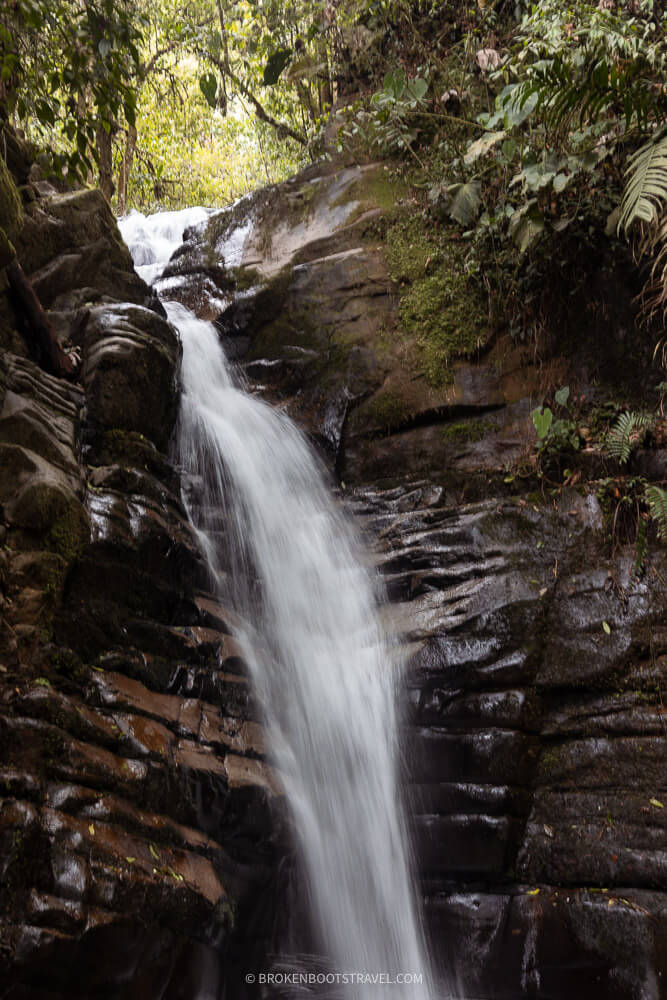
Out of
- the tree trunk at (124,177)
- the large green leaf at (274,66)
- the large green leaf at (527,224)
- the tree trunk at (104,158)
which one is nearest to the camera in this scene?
the large green leaf at (527,224)

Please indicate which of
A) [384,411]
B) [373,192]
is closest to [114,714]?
[384,411]

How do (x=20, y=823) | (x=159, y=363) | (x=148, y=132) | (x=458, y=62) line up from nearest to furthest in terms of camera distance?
1. (x=20, y=823)
2. (x=159, y=363)
3. (x=458, y=62)
4. (x=148, y=132)

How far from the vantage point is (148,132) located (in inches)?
555

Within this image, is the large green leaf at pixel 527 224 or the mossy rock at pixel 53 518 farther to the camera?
the large green leaf at pixel 527 224

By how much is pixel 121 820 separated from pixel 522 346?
16.8ft

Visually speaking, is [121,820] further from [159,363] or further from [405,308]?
[405,308]

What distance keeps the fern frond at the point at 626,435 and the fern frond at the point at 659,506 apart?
1.61 ft

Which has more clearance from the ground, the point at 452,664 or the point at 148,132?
the point at 148,132

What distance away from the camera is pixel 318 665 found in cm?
466

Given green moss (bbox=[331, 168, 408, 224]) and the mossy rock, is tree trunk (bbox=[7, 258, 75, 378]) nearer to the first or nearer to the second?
the mossy rock

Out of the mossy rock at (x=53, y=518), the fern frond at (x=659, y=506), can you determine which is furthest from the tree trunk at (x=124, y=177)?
the fern frond at (x=659, y=506)

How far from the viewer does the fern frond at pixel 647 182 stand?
4.36 meters

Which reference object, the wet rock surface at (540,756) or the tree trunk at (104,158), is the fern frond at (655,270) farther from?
the tree trunk at (104,158)

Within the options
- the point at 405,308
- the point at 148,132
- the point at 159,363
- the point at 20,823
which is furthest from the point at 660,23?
the point at 148,132
